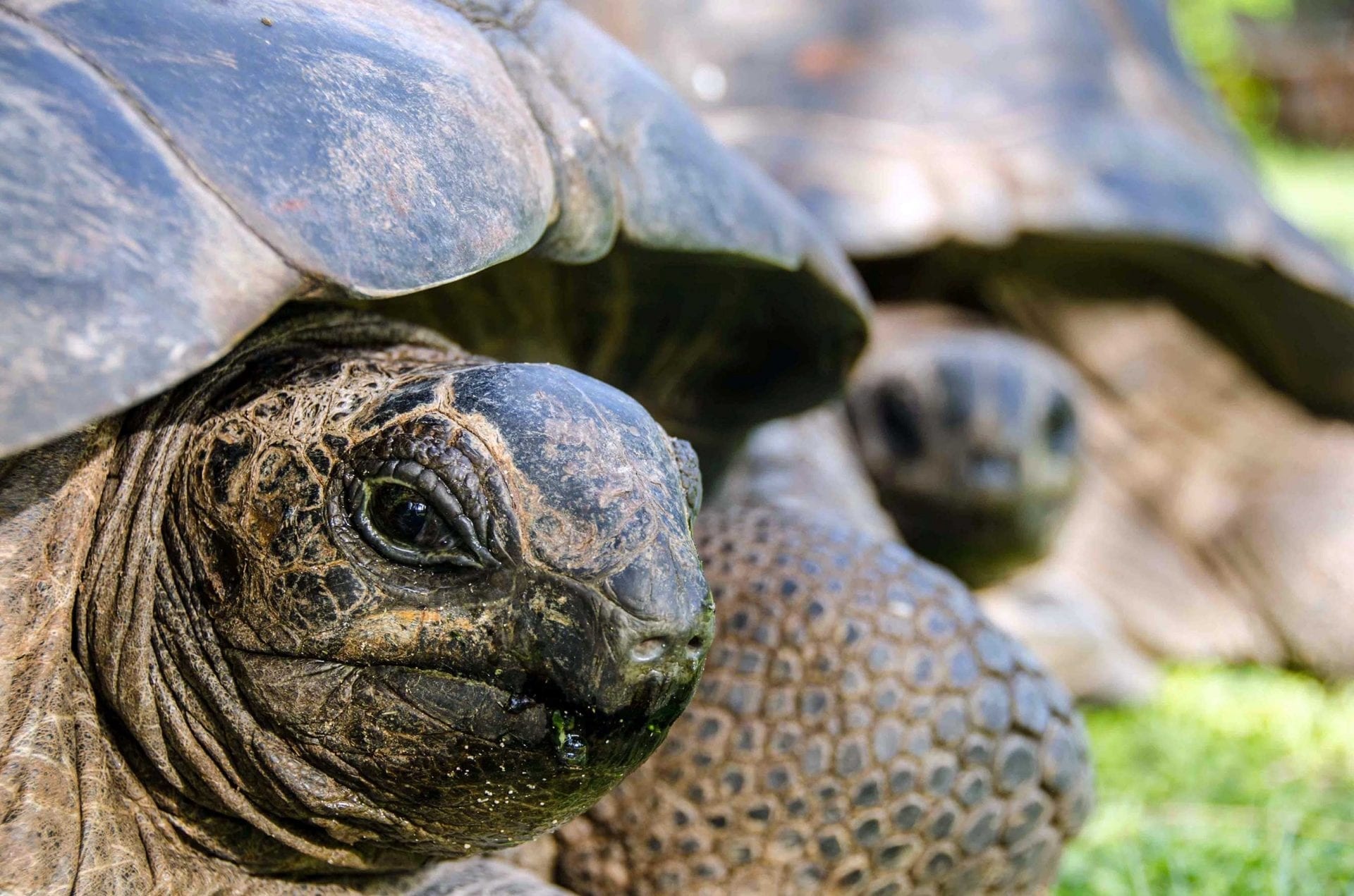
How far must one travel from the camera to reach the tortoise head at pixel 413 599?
43.3 inches

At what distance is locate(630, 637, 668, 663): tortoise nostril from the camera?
3.57 ft

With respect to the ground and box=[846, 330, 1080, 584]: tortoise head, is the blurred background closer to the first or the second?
the ground

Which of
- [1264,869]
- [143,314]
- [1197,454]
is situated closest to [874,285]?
[1197,454]

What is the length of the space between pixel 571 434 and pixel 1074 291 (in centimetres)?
299

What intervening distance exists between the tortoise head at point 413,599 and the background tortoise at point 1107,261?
7.01ft

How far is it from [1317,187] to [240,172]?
13.0 m

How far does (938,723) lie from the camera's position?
5.64 feet

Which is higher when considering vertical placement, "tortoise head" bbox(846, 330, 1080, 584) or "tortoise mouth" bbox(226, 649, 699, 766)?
"tortoise mouth" bbox(226, 649, 699, 766)

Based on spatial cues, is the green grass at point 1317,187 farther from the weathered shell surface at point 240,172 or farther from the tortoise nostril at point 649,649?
the tortoise nostril at point 649,649

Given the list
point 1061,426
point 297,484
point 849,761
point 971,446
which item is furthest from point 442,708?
point 1061,426

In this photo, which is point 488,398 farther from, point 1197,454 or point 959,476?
point 1197,454

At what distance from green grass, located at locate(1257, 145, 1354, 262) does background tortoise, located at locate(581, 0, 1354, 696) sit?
3.67 metres

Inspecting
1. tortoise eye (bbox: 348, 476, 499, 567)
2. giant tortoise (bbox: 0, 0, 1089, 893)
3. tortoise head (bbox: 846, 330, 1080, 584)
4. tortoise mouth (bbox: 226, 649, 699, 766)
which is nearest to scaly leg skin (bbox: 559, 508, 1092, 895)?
giant tortoise (bbox: 0, 0, 1089, 893)

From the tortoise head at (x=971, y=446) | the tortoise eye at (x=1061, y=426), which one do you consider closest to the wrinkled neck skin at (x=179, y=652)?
the tortoise head at (x=971, y=446)
